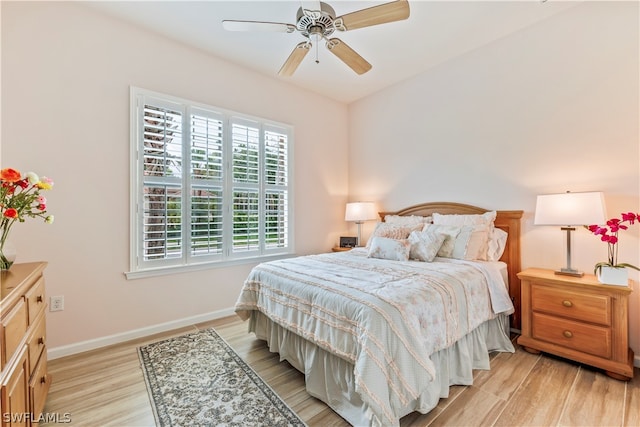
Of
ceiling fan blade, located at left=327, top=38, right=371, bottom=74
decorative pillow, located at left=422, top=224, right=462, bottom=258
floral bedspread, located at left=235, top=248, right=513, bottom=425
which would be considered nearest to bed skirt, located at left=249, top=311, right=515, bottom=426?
floral bedspread, located at left=235, top=248, right=513, bottom=425

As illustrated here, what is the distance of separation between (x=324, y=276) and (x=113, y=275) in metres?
2.02

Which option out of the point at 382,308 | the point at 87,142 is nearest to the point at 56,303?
the point at 87,142

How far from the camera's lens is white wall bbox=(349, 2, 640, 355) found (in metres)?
2.27

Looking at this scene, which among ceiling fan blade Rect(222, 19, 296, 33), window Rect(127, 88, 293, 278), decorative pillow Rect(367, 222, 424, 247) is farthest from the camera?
decorative pillow Rect(367, 222, 424, 247)

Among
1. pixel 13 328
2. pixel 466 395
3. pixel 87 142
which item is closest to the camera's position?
pixel 13 328

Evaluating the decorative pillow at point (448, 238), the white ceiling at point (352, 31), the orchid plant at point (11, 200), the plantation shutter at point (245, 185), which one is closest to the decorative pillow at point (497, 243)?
the decorative pillow at point (448, 238)

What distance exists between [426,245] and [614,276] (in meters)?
1.29

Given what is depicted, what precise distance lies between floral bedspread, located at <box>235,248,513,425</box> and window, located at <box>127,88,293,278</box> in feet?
3.27

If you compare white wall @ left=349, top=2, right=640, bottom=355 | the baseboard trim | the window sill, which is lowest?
the baseboard trim

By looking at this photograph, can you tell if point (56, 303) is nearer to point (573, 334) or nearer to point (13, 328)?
point (13, 328)

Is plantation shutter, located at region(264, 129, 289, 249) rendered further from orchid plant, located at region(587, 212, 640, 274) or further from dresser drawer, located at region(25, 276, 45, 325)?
orchid plant, located at region(587, 212, 640, 274)

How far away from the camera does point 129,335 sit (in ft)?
8.72

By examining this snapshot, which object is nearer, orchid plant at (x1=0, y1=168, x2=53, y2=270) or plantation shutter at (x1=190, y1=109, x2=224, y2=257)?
orchid plant at (x1=0, y1=168, x2=53, y2=270)

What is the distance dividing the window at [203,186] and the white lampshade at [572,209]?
276cm
